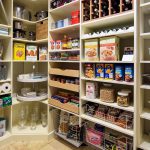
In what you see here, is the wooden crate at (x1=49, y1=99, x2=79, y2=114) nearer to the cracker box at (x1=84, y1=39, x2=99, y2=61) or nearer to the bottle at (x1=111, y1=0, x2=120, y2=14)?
the cracker box at (x1=84, y1=39, x2=99, y2=61)

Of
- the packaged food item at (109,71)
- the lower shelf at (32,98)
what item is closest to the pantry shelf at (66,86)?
the lower shelf at (32,98)

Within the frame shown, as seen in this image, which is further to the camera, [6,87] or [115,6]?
[6,87]

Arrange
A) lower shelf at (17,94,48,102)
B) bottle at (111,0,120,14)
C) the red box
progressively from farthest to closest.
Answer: lower shelf at (17,94,48,102) < the red box < bottle at (111,0,120,14)

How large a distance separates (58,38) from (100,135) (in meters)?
1.50

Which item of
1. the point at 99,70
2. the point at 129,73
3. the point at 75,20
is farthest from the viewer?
the point at 75,20

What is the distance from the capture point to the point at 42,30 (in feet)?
7.34

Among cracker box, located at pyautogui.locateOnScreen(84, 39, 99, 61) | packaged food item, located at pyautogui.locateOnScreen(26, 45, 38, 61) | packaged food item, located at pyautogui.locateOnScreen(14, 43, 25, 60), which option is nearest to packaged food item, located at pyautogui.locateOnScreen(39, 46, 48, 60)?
packaged food item, located at pyautogui.locateOnScreen(26, 45, 38, 61)

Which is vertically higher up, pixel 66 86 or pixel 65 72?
pixel 65 72

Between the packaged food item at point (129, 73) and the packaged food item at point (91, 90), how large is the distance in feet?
1.34

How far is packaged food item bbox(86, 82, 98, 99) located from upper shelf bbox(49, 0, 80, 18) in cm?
99

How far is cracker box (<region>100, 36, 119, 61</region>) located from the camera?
57.6 inches

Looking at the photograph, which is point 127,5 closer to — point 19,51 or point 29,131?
point 19,51

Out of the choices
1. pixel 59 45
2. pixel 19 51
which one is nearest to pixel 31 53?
pixel 19 51

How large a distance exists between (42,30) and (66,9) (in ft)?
1.63
